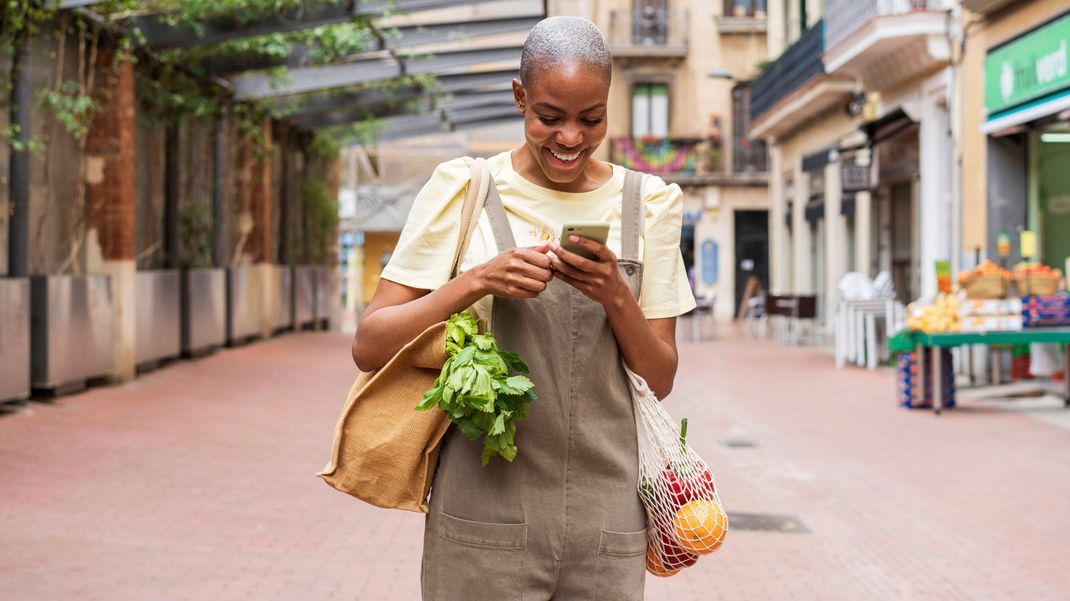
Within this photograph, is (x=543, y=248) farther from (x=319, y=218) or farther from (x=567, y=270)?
(x=319, y=218)

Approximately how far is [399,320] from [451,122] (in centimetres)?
2466

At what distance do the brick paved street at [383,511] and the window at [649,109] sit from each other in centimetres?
2822

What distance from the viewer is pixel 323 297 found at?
2889 cm

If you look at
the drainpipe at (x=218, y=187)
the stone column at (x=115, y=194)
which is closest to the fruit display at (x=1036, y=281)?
the stone column at (x=115, y=194)

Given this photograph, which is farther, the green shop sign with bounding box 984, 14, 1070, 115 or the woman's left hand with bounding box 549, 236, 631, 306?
the green shop sign with bounding box 984, 14, 1070, 115

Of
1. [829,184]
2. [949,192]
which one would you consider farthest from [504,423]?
[829,184]

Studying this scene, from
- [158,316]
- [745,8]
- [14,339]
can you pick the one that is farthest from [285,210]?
[745,8]

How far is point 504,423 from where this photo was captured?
221 cm

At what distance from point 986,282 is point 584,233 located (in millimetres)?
11082

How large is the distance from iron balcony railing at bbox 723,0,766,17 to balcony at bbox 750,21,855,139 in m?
11.2

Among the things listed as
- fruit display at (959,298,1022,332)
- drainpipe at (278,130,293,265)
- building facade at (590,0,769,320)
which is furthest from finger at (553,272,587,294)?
building facade at (590,0,769,320)

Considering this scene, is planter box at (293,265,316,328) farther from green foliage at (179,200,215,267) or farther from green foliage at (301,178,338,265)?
green foliage at (179,200,215,267)

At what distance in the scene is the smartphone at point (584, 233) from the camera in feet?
6.81

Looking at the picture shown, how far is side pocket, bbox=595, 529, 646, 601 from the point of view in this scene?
91.5 inches
